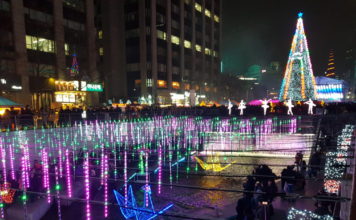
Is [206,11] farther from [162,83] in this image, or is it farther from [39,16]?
[39,16]

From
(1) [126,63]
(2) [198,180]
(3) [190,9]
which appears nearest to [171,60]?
(1) [126,63]

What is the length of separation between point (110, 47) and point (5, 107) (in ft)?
87.0

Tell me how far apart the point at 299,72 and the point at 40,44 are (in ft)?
87.9

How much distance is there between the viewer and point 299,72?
20.9 m

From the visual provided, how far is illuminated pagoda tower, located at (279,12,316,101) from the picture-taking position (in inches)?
806

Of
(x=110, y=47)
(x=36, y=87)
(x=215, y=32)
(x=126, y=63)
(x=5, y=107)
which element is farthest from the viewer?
(x=215, y=32)

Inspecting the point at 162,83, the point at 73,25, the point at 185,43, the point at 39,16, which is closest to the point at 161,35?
the point at 185,43

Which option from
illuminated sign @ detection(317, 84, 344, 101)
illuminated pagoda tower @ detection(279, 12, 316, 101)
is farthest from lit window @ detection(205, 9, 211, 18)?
illuminated pagoda tower @ detection(279, 12, 316, 101)

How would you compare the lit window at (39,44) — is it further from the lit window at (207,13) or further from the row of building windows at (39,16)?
the lit window at (207,13)

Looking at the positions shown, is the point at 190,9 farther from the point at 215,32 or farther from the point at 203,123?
the point at 203,123

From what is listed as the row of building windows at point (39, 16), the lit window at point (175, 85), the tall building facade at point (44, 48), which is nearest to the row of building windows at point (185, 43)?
the lit window at point (175, 85)

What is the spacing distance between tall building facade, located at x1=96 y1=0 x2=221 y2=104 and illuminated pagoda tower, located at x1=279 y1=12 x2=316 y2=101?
22.3 meters

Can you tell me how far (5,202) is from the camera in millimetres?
6957

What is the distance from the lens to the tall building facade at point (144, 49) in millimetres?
38531
